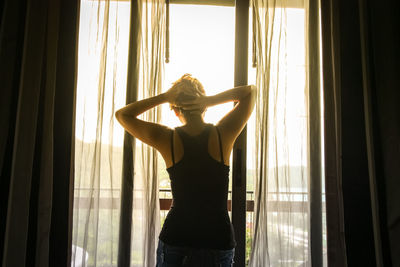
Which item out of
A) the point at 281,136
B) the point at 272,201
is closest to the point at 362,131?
the point at 281,136

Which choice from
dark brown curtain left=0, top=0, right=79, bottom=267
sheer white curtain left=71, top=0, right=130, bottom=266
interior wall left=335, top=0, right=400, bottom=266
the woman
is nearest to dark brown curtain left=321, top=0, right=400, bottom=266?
interior wall left=335, top=0, right=400, bottom=266

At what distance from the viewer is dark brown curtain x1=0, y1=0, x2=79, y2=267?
4.16 feet

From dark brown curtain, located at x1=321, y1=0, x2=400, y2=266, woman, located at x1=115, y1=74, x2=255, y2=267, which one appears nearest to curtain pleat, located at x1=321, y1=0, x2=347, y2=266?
dark brown curtain, located at x1=321, y1=0, x2=400, y2=266

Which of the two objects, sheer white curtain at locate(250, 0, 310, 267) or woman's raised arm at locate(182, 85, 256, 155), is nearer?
woman's raised arm at locate(182, 85, 256, 155)

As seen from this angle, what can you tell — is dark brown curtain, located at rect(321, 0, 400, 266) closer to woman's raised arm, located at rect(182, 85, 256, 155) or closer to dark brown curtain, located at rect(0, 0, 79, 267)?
woman's raised arm, located at rect(182, 85, 256, 155)

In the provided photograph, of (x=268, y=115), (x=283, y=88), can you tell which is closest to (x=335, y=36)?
(x=283, y=88)

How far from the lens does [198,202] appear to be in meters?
0.97

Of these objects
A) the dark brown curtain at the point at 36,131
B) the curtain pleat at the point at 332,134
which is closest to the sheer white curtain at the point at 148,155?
the dark brown curtain at the point at 36,131

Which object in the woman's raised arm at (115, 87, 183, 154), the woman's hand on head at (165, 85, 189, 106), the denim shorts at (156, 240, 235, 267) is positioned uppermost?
Answer: the woman's hand on head at (165, 85, 189, 106)

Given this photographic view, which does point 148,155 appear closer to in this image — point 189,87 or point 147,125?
point 147,125

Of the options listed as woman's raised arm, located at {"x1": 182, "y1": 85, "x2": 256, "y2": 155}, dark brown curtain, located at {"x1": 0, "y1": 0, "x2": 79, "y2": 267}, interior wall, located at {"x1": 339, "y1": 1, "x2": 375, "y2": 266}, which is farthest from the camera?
interior wall, located at {"x1": 339, "y1": 1, "x2": 375, "y2": 266}

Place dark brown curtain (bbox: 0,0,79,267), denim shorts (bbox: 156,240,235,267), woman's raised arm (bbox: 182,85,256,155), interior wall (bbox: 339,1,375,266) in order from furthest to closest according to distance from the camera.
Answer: interior wall (bbox: 339,1,375,266), dark brown curtain (bbox: 0,0,79,267), woman's raised arm (bbox: 182,85,256,155), denim shorts (bbox: 156,240,235,267)

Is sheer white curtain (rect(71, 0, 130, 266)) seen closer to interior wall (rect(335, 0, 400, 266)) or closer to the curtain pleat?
the curtain pleat

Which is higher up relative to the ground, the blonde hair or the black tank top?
the blonde hair
